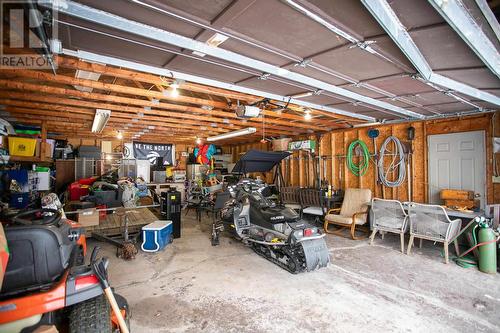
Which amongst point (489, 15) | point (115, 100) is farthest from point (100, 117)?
point (489, 15)

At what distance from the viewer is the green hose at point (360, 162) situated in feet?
19.6

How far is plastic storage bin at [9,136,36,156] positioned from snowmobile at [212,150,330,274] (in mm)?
4335

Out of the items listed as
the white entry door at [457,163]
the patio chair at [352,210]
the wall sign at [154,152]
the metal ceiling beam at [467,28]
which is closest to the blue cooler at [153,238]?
the patio chair at [352,210]

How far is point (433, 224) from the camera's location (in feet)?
12.7

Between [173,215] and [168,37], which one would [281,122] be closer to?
[173,215]

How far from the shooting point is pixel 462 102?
148 inches

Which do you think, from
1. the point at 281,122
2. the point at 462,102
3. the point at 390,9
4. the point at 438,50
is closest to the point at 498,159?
the point at 462,102

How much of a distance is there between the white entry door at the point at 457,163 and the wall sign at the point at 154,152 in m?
9.12

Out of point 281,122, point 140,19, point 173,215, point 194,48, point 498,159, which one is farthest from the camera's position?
point 281,122

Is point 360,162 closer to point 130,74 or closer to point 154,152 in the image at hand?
point 130,74

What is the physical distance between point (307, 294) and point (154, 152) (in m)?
8.97

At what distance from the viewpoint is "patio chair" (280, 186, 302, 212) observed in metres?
6.64

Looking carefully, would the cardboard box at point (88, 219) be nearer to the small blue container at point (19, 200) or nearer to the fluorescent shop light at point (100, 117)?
the small blue container at point (19, 200)

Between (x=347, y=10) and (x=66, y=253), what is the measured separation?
250 cm
